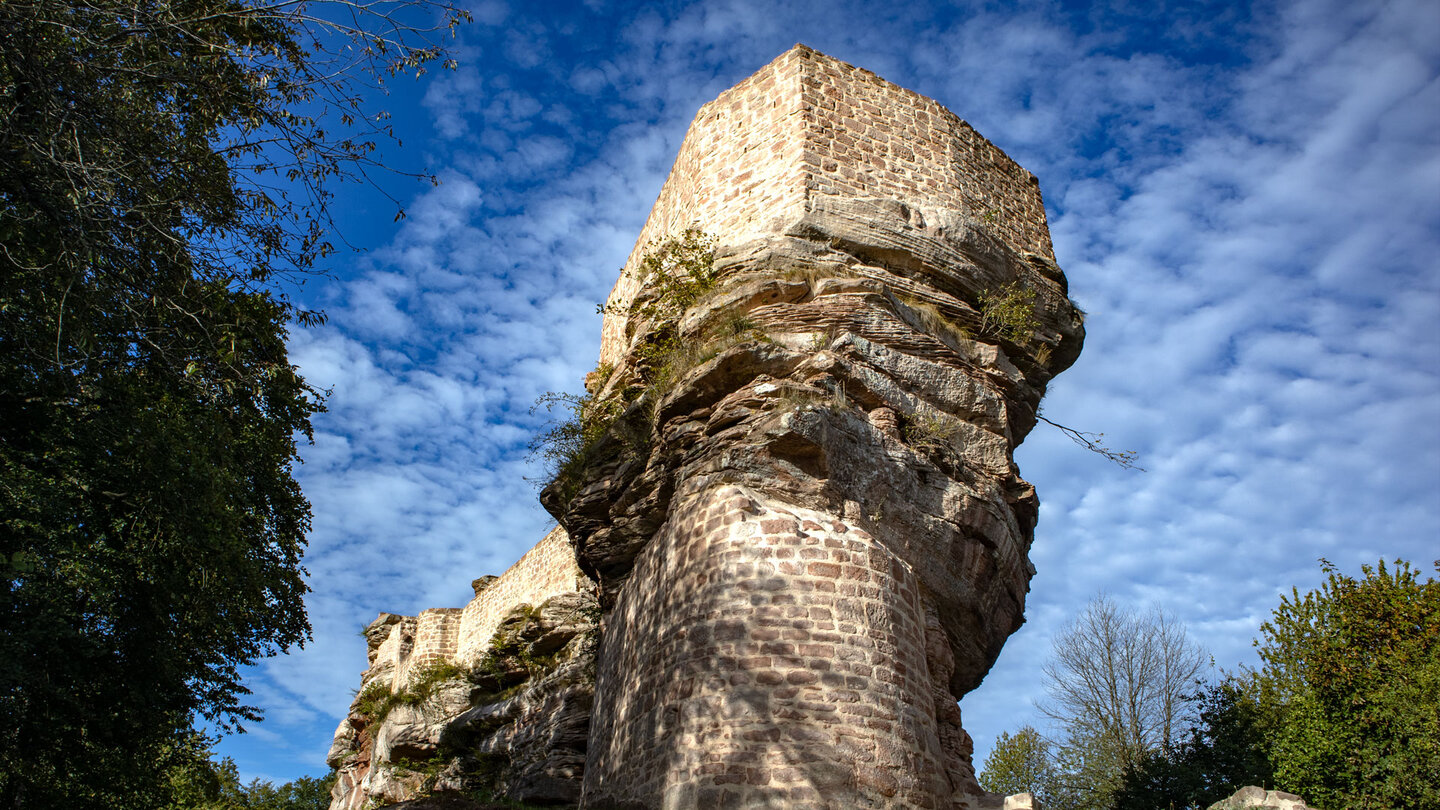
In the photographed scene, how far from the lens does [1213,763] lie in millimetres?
16703

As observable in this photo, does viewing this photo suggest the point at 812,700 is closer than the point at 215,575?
Yes

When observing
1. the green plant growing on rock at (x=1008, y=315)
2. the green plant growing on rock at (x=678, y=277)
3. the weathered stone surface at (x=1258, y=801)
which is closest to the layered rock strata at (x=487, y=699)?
the green plant growing on rock at (x=678, y=277)

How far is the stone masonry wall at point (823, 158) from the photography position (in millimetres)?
11656

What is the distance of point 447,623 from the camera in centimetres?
2375

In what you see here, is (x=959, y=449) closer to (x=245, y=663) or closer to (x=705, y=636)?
(x=705, y=636)

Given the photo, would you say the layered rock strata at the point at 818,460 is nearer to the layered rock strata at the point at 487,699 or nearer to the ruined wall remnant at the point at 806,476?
the ruined wall remnant at the point at 806,476

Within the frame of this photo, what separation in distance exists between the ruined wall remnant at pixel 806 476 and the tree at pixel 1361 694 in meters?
7.04

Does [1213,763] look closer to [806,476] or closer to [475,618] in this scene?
[806,476]

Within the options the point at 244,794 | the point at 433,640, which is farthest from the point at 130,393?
the point at 244,794

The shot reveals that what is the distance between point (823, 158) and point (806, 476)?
4558 millimetres

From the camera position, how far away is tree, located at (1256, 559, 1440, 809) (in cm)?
1352

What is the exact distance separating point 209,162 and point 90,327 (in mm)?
1477

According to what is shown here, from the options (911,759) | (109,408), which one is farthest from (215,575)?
(911,759)

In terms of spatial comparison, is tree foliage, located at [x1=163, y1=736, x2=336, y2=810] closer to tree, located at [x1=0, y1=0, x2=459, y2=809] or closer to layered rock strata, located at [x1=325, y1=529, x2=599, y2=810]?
layered rock strata, located at [x1=325, y1=529, x2=599, y2=810]
